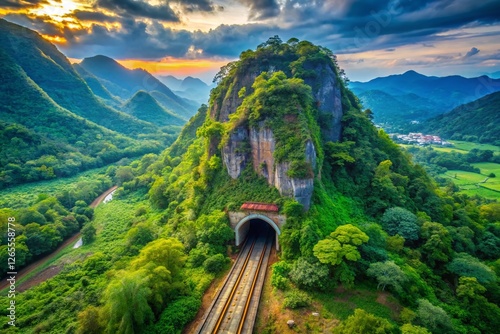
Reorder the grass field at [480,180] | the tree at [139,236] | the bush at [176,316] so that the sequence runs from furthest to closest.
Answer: the grass field at [480,180], the tree at [139,236], the bush at [176,316]

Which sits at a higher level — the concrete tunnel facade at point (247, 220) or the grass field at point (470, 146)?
the grass field at point (470, 146)

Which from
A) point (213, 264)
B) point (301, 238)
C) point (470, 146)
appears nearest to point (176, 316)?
point (213, 264)

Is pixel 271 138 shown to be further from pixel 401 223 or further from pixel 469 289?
pixel 469 289

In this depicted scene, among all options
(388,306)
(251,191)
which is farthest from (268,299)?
(251,191)

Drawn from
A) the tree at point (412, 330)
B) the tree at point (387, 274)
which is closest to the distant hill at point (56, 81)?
the tree at point (387, 274)

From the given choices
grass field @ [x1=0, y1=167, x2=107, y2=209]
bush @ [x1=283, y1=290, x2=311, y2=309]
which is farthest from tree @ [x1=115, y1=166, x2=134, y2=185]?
bush @ [x1=283, y1=290, x2=311, y2=309]

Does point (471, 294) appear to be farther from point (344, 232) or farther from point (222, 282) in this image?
point (222, 282)

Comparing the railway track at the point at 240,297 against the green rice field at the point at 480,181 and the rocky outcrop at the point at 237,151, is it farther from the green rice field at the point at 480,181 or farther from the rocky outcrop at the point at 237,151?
the green rice field at the point at 480,181
